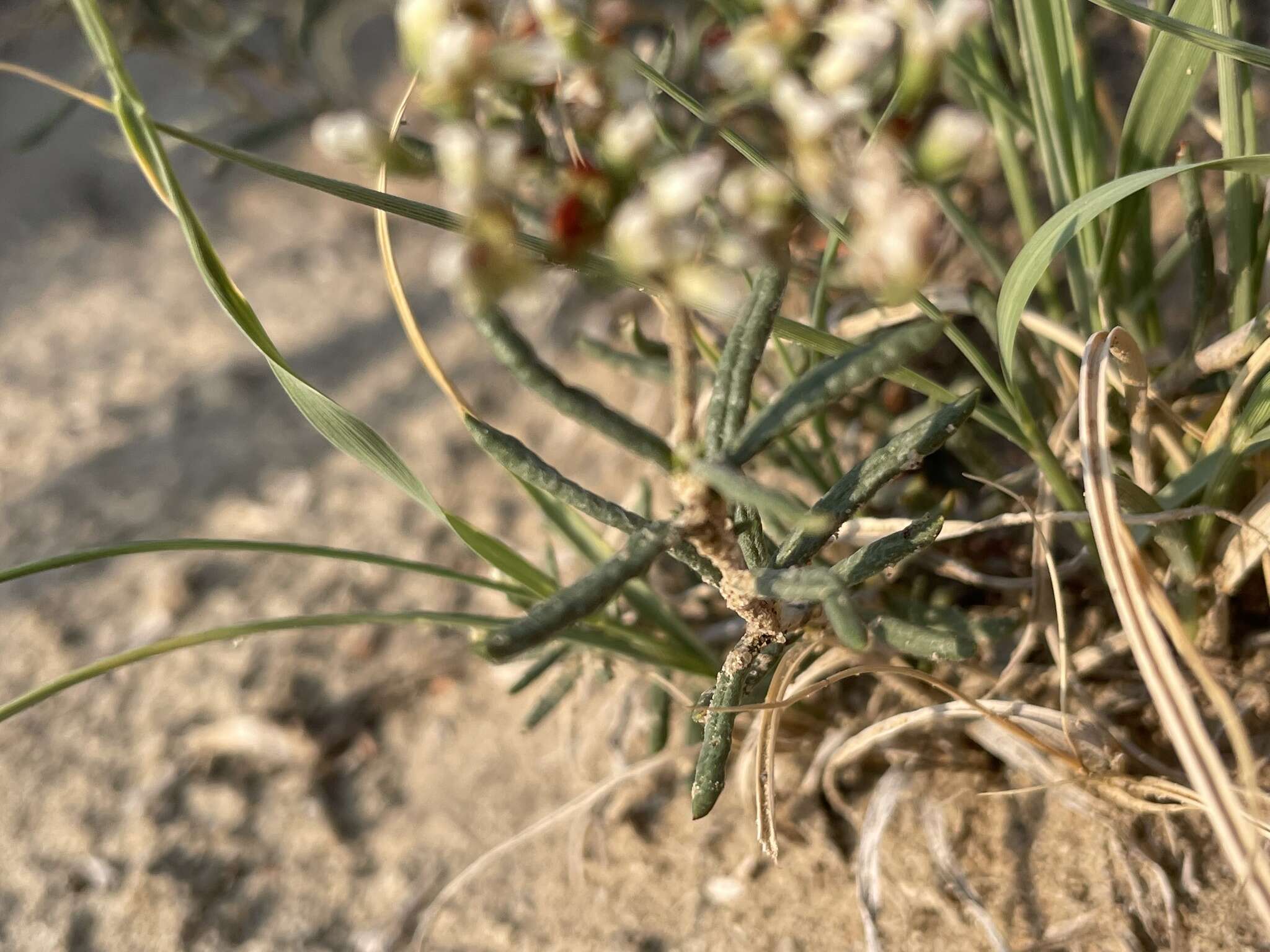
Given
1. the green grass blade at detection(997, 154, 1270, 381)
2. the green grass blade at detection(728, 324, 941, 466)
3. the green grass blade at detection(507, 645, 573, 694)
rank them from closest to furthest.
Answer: the green grass blade at detection(728, 324, 941, 466) < the green grass blade at detection(997, 154, 1270, 381) < the green grass blade at detection(507, 645, 573, 694)

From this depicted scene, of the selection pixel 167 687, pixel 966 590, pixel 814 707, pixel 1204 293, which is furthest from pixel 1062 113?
pixel 167 687

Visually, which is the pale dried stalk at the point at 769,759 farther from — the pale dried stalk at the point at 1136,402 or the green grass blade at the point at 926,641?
the pale dried stalk at the point at 1136,402

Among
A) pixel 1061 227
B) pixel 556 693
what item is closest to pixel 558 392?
pixel 1061 227

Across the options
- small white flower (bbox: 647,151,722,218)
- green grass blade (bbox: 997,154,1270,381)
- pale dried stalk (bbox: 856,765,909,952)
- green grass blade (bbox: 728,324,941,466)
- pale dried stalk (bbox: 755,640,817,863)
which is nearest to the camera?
small white flower (bbox: 647,151,722,218)

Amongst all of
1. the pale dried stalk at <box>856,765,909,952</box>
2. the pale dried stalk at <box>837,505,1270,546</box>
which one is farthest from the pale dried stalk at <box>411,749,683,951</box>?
the pale dried stalk at <box>837,505,1270,546</box>

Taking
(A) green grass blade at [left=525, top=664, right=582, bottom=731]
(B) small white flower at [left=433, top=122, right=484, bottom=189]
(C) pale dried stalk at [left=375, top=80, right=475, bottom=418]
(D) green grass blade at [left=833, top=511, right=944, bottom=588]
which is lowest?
(D) green grass blade at [left=833, top=511, right=944, bottom=588]

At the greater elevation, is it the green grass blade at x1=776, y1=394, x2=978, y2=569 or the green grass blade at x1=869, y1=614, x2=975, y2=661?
the green grass blade at x1=776, y1=394, x2=978, y2=569

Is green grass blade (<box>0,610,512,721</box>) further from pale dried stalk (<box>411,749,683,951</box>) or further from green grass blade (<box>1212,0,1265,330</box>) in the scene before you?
green grass blade (<box>1212,0,1265,330</box>)
